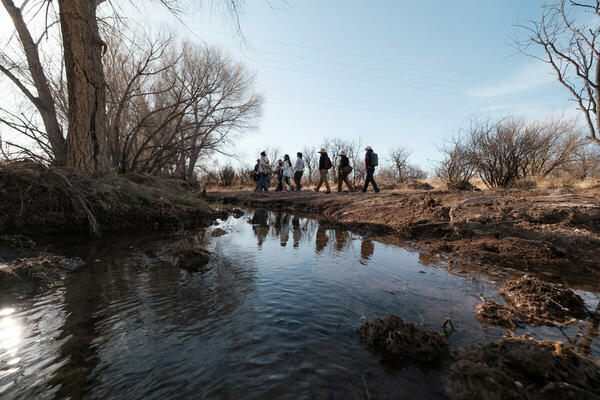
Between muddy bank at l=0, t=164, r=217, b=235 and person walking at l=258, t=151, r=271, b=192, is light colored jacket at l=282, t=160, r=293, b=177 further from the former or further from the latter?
muddy bank at l=0, t=164, r=217, b=235

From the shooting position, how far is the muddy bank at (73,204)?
4418 millimetres

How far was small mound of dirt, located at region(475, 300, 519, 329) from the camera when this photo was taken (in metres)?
2.36

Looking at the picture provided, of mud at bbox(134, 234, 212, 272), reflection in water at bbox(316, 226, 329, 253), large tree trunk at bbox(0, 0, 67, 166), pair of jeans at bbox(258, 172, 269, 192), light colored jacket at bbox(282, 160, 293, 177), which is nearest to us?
mud at bbox(134, 234, 212, 272)

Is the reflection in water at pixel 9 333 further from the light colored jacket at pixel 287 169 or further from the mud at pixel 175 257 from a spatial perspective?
the light colored jacket at pixel 287 169

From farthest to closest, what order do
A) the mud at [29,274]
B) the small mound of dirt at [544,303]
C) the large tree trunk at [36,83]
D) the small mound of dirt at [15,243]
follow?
the large tree trunk at [36,83] → the small mound of dirt at [15,243] → the mud at [29,274] → the small mound of dirt at [544,303]

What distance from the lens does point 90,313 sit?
240 centimetres

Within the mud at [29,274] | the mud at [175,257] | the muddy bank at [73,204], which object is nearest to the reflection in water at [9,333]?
the mud at [29,274]

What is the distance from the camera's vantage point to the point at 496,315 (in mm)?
2453

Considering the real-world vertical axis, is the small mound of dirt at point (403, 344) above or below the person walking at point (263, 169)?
below

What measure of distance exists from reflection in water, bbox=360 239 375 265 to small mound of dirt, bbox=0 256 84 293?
4.12 meters

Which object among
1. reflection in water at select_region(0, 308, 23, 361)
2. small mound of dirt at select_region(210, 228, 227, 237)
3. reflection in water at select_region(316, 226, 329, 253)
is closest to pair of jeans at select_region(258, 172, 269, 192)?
reflection in water at select_region(316, 226, 329, 253)

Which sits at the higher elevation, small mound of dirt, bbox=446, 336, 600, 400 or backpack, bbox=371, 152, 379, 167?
backpack, bbox=371, 152, 379, 167

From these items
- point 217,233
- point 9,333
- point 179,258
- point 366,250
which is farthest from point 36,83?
point 366,250

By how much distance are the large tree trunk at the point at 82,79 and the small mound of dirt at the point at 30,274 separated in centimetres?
394
